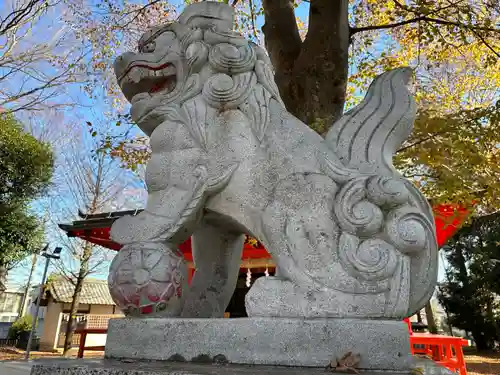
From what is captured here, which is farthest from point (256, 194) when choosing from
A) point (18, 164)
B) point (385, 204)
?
point (18, 164)

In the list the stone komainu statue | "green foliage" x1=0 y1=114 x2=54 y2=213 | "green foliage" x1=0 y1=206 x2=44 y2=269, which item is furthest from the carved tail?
"green foliage" x1=0 y1=206 x2=44 y2=269

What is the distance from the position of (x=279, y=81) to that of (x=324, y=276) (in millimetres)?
3616

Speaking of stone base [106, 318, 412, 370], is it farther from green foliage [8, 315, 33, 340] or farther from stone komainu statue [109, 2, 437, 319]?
green foliage [8, 315, 33, 340]

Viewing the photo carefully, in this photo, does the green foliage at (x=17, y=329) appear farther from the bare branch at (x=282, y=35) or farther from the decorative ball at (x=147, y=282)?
the decorative ball at (x=147, y=282)

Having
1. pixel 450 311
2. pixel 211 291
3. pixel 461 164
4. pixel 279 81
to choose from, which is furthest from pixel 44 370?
pixel 450 311

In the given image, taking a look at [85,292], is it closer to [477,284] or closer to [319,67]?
[477,284]

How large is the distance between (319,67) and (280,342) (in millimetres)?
3677

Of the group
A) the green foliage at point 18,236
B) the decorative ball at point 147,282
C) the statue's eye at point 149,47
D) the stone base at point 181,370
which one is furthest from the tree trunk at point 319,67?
the green foliage at point 18,236

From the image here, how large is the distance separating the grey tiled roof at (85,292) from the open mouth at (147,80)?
53.8ft

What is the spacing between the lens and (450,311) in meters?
16.9

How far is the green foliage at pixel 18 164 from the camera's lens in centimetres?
1152

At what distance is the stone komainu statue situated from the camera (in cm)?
142

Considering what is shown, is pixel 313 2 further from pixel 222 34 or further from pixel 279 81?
pixel 222 34

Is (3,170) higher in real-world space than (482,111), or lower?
higher
